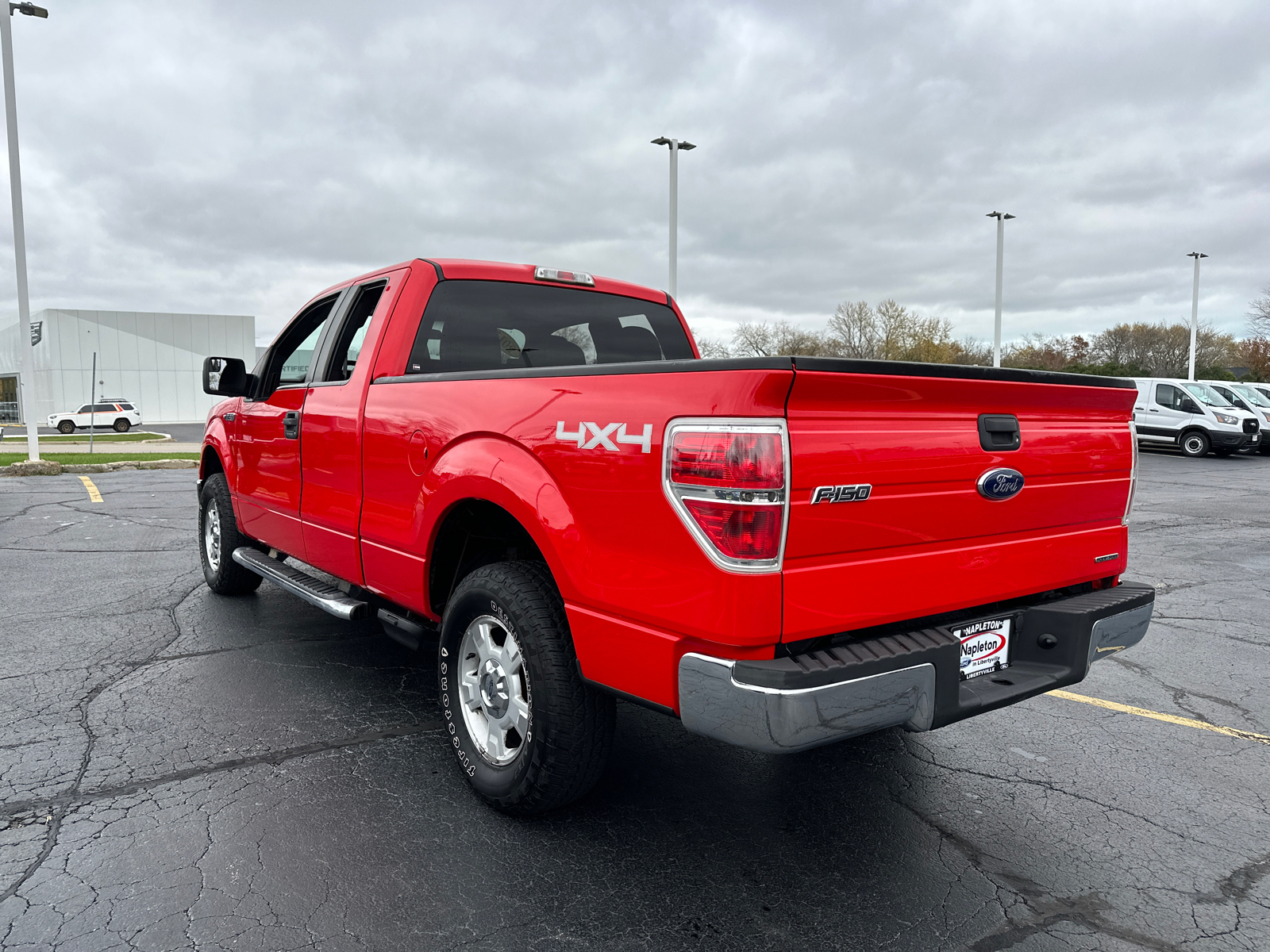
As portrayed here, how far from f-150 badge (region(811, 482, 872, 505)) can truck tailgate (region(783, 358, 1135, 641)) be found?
14 millimetres

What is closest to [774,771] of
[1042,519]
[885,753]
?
[885,753]

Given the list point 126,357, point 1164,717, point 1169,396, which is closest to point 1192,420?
point 1169,396

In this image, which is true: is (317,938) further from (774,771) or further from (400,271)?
A: (400,271)

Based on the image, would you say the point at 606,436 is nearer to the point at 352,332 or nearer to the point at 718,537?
the point at 718,537

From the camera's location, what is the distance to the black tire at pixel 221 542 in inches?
239

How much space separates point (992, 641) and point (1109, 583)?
876mm

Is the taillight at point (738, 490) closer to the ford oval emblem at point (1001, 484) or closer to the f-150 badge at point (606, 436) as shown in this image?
the f-150 badge at point (606, 436)

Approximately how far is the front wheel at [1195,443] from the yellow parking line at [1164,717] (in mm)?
22485

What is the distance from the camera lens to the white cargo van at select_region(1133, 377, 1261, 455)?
74.4 ft

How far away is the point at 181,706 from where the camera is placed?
4141 mm

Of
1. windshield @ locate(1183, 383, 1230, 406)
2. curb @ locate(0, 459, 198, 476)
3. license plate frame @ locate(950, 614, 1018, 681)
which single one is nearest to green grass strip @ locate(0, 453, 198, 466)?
curb @ locate(0, 459, 198, 476)

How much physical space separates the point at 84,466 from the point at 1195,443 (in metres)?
26.6

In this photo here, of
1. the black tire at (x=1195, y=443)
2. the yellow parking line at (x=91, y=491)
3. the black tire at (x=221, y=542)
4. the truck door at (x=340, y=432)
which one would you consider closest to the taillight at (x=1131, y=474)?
the truck door at (x=340, y=432)

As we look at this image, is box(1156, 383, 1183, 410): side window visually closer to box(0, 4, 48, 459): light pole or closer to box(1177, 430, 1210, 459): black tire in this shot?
box(1177, 430, 1210, 459): black tire
